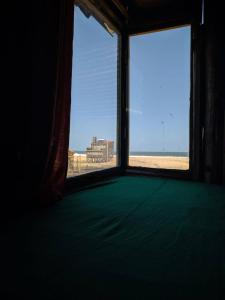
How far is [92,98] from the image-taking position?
2.62 metres

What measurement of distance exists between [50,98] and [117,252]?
1144 mm

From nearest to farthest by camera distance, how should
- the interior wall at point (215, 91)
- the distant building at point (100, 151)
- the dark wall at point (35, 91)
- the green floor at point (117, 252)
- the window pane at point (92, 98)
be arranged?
the green floor at point (117, 252)
the dark wall at point (35, 91)
the window pane at point (92, 98)
the interior wall at point (215, 91)
the distant building at point (100, 151)

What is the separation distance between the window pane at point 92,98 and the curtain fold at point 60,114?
31cm

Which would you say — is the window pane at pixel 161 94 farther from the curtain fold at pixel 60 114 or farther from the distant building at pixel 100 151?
the curtain fold at pixel 60 114

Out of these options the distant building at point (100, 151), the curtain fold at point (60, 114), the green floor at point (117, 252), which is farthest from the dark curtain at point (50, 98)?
the distant building at point (100, 151)

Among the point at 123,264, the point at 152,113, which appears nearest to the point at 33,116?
the point at 123,264

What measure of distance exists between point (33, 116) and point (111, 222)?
848 millimetres

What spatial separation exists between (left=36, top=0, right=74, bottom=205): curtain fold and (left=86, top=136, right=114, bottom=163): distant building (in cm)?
111

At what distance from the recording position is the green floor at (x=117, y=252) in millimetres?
688

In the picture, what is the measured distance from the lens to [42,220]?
129cm

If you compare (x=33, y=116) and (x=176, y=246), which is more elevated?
(x=33, y=116)

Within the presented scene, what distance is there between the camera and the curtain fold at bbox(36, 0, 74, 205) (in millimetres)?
1619

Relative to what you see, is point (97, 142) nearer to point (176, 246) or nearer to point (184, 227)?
point (184, 227)

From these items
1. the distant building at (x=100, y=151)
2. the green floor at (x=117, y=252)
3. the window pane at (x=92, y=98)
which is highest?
the window pane at (x=92, y=98)
